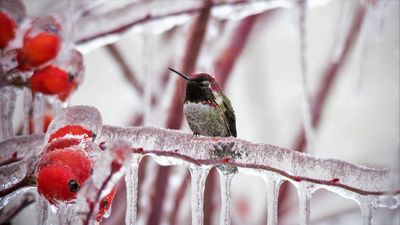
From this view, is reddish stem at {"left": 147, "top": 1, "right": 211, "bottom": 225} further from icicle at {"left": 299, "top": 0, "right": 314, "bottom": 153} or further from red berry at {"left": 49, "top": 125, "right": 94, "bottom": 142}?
red berry at {"left": 49, "top": 125, "right": 94, "bottom": 142}

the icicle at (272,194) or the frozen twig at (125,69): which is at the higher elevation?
the frozen twig at (125,69)

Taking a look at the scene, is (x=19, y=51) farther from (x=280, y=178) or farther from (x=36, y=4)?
(x=36, y=4)

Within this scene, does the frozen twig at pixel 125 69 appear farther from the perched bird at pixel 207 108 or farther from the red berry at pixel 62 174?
the red berry at pixel 62 174

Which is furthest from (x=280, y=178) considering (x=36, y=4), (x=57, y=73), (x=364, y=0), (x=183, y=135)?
(x=36, y=4)

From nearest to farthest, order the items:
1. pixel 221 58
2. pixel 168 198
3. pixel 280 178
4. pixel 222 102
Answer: pixel 280 178 < pixel 222 102 < pixel 168 198 < pixel 221 58

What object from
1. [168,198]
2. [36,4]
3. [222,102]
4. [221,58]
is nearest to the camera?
[222,102]

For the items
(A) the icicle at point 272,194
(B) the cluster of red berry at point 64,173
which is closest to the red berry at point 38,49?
(B) the cluster of red berry at point 64,173
